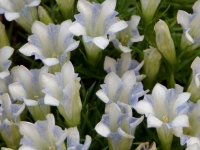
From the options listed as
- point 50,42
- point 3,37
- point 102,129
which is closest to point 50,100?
point 102,129

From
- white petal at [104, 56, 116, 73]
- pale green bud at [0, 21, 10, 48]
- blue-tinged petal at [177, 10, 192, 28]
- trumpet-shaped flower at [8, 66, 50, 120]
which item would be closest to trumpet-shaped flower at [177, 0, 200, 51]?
blue-tinged petal at [177, 10, 192, 28]

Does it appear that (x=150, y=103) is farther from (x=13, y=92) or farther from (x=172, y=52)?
(x=13, y=92)

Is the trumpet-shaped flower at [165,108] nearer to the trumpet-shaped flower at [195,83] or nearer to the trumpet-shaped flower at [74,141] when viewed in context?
the trumpet-shaped flower at [195,83]

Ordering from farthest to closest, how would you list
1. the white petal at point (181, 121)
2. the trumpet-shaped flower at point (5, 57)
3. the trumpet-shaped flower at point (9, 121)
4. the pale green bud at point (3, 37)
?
the pale green bud at point (3, 37) < the trumpet-shaped flower at point (5, 57) < the trumpet-shaped flower at point (9, 121) < the white petal at point (181, 121)

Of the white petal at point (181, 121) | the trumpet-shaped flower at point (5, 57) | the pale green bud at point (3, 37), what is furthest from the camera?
the pale green bud at point (3, 37)

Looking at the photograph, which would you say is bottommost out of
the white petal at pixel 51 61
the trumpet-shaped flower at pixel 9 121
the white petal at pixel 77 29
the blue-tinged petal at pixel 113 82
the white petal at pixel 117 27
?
the trumpet-shaped flower at pixel 9 121

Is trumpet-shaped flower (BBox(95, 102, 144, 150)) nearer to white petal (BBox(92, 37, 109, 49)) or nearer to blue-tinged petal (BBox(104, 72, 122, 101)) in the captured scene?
blue-tinged petal (BBox(104, 72, 122, 101))

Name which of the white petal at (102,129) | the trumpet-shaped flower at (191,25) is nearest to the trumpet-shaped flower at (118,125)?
the white petal at (102,129)
